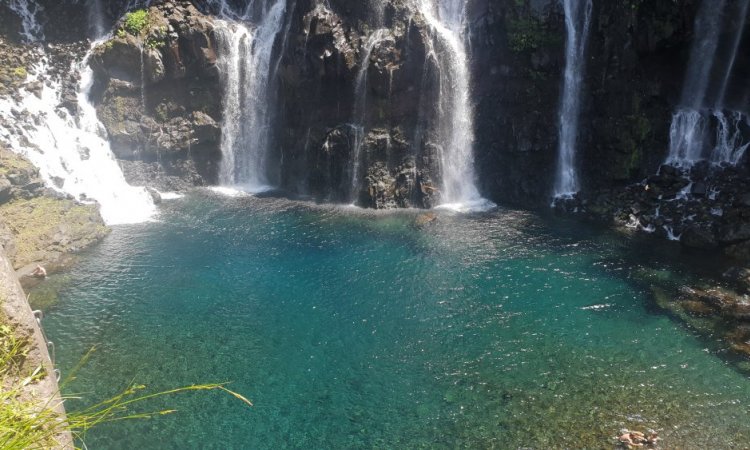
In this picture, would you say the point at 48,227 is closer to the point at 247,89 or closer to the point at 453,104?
the point at 247,89

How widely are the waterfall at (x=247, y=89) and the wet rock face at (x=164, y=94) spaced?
958 millimetres

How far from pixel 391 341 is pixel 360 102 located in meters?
20.4

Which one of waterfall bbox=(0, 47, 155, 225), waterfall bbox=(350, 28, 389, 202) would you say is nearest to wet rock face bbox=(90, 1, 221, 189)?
waterfall bbox=(0, 47, 155, 225)

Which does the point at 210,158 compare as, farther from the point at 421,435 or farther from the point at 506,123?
the point at 421,435

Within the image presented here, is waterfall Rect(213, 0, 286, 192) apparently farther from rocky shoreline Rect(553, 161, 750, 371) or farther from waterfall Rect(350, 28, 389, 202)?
rocky shoreline Rect(553, 161, 750, 371)

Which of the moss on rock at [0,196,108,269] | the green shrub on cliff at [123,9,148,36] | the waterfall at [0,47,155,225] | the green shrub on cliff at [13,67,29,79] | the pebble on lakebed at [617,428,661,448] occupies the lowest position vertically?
the pebble on lakebed at [617,428,661,448]

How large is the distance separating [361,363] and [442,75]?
2340 cm

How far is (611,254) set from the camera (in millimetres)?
26625

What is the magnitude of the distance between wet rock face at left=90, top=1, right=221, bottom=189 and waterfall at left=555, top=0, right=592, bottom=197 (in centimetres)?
2643

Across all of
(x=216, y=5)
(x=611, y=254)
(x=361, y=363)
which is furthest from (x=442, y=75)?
(x=361, y=363)

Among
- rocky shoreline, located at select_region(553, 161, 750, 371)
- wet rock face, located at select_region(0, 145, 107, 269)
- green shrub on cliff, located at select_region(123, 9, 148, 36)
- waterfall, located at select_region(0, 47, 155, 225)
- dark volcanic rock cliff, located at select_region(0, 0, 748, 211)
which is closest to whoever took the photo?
rocky shoreline, located at select_region(553, 161, 750, 371)

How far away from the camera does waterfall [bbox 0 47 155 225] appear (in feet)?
111

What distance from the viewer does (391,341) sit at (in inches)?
794

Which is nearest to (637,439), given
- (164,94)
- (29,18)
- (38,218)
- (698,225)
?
(698,225)
